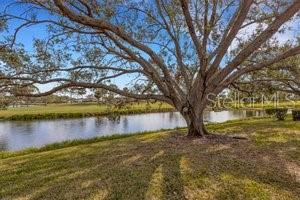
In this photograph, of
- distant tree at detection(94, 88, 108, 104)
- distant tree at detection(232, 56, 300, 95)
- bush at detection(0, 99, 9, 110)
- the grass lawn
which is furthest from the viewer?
distant tree at detection(232, 56, 300, 95)

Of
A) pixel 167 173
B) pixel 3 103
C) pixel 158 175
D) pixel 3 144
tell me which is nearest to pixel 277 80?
pixel 167 173

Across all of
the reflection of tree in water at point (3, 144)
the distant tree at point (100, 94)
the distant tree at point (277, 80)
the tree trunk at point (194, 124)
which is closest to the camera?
the tree trunk at point (194, 124)

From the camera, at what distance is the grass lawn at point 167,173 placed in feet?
22.7

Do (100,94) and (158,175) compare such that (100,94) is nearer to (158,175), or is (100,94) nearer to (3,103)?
(3,103)

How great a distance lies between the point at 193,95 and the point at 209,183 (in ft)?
21.2

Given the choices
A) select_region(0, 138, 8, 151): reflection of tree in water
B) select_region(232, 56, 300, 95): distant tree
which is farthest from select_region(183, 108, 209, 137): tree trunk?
select_region(0, 138, 8, 151): reflection of tree in water

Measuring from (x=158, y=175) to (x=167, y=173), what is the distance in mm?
269

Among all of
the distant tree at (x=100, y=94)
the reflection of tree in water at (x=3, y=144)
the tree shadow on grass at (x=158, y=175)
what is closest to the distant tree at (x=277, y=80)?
the tree shadow on grass at (x=158, y=175)

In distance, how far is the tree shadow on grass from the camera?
693 centimetres

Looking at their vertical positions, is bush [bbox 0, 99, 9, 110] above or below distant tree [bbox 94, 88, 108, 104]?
below

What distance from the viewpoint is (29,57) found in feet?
42.3

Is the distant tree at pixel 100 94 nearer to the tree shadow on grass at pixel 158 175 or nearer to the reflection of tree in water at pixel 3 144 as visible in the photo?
the tree shadow on grass at pixel 158 175

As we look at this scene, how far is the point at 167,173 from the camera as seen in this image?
8.16 meters

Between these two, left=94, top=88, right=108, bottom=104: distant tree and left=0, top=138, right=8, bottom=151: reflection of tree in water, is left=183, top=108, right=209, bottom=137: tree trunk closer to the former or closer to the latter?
left=94, top=88, right=108, bottom=104: distant tree
